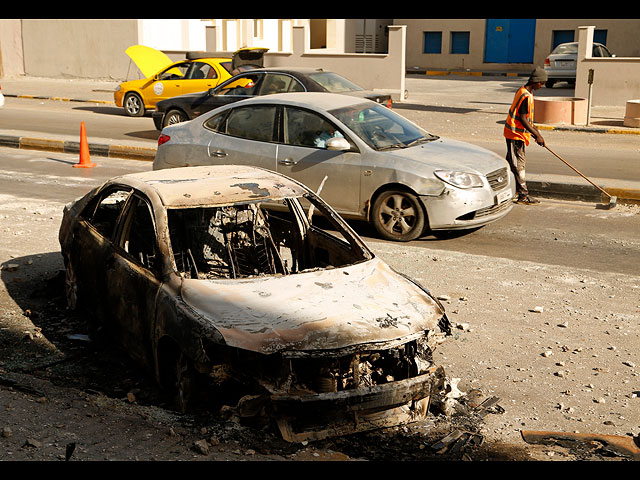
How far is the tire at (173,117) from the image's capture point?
18.4 m

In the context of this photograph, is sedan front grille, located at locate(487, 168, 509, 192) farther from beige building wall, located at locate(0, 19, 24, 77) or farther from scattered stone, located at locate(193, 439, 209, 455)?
beige building wall, located at locate(0, 19, 24, 77)

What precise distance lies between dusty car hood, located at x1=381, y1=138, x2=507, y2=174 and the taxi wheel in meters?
14.3

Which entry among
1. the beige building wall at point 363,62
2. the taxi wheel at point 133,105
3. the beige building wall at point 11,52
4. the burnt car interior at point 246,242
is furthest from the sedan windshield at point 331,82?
the beige building wall at point 11,52


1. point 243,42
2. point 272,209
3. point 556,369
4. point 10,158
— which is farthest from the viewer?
point 243,42

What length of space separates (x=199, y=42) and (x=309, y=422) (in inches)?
1224

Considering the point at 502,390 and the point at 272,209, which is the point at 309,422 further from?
the point at 272,209

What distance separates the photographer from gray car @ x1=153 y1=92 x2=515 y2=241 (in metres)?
9.78

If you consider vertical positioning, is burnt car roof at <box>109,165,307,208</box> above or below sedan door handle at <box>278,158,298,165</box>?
above

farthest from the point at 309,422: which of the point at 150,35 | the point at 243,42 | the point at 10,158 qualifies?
the point at 243,42

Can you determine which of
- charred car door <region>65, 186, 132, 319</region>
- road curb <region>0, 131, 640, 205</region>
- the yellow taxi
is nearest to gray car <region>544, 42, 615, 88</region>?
the yellow taxi

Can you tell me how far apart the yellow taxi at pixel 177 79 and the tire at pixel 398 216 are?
1244 centimetres

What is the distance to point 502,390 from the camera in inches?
236

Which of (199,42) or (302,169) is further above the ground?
(199,42)

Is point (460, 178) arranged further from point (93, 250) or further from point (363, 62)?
point (363, 62)
